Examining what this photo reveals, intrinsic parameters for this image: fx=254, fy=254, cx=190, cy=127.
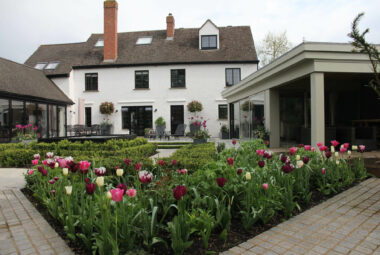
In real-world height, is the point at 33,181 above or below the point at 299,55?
below

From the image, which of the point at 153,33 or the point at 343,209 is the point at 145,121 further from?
the point at 343,209

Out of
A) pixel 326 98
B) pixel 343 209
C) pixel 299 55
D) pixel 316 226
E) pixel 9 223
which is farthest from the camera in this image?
pixel 326 98

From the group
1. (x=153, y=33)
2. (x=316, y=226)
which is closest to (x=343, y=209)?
(x=316, y=226)

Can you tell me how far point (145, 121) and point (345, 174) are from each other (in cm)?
1658

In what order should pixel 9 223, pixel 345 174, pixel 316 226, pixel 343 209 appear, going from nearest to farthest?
1. pixel 316 226
2. pixel 9 223
3. pixel 343 209
4. pixel 345 174

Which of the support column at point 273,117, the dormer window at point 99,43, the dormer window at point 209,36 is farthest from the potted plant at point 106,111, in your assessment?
the support column at point 273,117

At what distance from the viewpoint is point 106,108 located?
62.3ft

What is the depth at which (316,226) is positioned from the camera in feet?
9.21

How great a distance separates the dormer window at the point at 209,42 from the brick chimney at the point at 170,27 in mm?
2802

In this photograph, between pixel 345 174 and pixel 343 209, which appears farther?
pixel 345 174

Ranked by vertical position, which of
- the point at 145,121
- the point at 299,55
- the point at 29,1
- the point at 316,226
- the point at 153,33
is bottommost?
the point at 316,226

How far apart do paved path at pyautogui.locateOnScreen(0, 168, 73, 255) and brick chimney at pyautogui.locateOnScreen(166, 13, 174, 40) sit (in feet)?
62.9

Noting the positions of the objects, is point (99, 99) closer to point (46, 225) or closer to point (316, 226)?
point (46, 225)

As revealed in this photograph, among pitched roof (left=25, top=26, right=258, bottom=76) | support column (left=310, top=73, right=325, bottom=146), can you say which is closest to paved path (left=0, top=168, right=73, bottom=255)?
support column (left=310, top=73, right=325, bottom=146)
